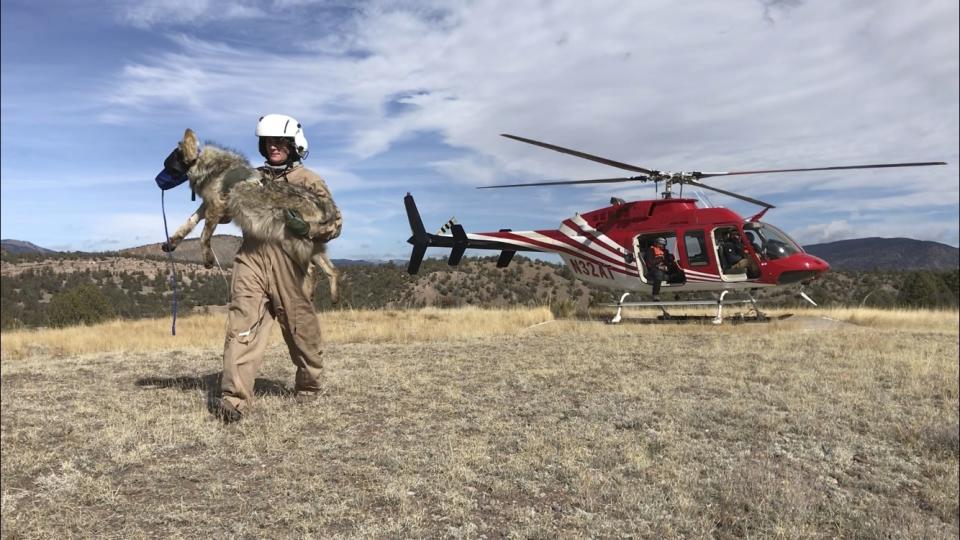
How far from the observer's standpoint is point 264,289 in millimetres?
4590

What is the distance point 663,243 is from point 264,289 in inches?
403

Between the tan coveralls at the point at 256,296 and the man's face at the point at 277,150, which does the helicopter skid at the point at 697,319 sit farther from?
the man's face at the point at 277,150

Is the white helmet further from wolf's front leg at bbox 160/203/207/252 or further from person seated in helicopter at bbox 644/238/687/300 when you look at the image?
person seated in helicopter at bbox 644/238/687/300

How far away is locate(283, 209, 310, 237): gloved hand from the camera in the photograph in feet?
13.1

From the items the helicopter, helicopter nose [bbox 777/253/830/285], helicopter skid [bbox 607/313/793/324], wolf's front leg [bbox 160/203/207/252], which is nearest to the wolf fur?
wolf's front leg [bbox 160/203/207/252]

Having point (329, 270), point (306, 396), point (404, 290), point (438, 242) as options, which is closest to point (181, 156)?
point (329, 270)

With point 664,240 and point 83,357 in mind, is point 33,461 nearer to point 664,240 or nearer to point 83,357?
point 83,357

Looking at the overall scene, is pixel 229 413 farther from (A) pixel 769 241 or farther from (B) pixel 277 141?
(A) pixel 769 241

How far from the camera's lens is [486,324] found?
1307 cm

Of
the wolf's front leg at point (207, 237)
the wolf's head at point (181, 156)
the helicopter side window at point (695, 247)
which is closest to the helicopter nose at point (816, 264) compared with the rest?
the helicopter side window at point (695, 247)

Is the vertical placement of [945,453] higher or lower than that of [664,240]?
lower

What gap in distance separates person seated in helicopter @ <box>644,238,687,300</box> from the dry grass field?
186 inches

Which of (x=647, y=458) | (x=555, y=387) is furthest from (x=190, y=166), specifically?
(x=555, y=387)

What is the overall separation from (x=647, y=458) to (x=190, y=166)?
369 centimetres
